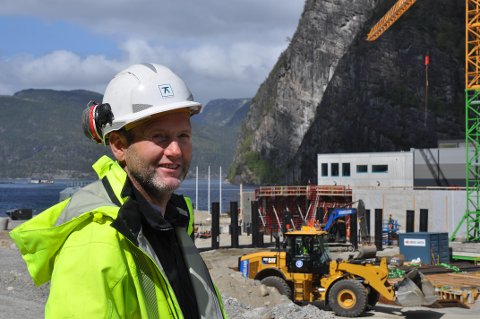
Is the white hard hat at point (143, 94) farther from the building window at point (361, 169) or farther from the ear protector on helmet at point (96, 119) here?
the building window at point (361, 169)

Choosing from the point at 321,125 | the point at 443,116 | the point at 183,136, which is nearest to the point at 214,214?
the point at 183,136

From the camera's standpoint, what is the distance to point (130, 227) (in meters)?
2.54

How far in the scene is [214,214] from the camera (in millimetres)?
45406

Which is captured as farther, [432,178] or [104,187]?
[432,178]

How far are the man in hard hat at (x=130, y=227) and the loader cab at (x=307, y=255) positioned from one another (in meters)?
17.5

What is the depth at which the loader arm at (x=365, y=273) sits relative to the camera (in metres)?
20.5

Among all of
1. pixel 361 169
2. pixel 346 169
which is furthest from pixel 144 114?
pixel 346 169

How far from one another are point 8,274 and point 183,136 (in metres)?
16.9

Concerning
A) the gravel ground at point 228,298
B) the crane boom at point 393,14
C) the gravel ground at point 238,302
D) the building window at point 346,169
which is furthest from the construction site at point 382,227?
the crane boom at point 393,14

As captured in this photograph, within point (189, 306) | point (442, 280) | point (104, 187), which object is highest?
point (104, 187)

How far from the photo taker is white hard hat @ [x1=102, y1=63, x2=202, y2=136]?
2867 millimetres

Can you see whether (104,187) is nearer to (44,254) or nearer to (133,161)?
(133,161)

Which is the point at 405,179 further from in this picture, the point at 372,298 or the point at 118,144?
the point at 118,144

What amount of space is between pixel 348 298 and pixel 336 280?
2.05 ft
